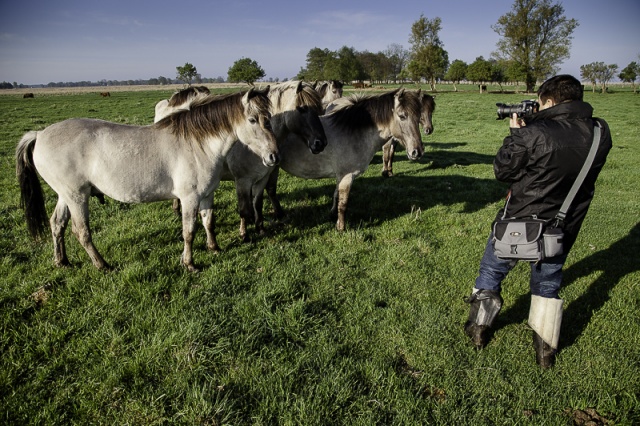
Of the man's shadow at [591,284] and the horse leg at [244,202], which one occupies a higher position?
the horse leg at [244,202]

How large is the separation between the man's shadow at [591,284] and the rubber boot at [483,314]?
547 mm

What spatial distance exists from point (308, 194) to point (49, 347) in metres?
5.59

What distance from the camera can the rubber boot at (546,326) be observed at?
10.1 ft

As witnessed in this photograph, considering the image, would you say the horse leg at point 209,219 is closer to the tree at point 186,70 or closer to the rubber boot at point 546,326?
the rubber boot at point 546,326

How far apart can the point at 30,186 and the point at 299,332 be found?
3.97 meters

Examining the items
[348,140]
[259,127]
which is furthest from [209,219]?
[348,140]

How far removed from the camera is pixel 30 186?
4.24 m

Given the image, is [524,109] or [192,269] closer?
[524,109]

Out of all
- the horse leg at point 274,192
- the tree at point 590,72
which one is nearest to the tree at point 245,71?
the tree at point 590,72

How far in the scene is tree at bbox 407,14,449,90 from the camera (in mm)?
61938

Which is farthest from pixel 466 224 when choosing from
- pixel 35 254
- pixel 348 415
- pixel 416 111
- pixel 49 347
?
pixel 35 254

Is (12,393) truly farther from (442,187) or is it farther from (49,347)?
(442,187)

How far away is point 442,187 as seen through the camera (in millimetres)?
8914

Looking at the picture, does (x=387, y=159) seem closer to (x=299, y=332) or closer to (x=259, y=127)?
(x=259, y=127)
